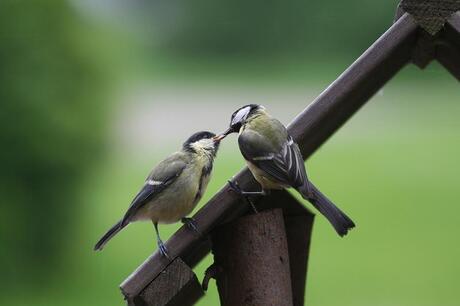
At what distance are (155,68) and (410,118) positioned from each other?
9222 mm

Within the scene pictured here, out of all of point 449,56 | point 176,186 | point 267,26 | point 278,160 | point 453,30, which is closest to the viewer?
point 453,30

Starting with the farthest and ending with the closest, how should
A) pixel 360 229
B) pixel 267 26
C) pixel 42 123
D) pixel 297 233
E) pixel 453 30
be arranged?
1. pixel 267 26
2. pixel 360 229
3. pixel 42 123
4. pixel 297 233
5. pixel 453 30

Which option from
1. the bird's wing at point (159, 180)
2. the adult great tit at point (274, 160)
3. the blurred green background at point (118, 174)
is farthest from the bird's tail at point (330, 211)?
the bird's wing at point (159, 180)

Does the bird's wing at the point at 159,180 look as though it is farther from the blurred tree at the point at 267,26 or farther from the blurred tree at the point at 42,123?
the blurred tree at the point at 267,26

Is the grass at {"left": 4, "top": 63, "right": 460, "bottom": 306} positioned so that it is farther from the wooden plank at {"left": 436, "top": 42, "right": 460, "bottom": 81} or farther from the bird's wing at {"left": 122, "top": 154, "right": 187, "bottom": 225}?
the wooden plank at {"left": 436, "top": 42, "right": 460, "bottom": 81}

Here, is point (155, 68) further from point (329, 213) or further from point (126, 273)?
point (329, 213)

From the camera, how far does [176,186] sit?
3090 millimetres

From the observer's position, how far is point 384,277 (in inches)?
313

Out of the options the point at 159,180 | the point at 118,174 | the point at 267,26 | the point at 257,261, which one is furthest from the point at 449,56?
the point at 267,26

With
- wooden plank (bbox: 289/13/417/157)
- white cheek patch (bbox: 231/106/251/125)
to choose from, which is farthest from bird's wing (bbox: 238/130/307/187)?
white cheek patch (bbox: 231/106/251/125)

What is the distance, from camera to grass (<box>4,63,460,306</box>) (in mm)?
7465

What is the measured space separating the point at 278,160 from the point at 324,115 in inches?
20.0

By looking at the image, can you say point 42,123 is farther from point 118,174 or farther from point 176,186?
point 118,174

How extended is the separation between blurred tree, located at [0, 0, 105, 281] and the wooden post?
15.0 feet
